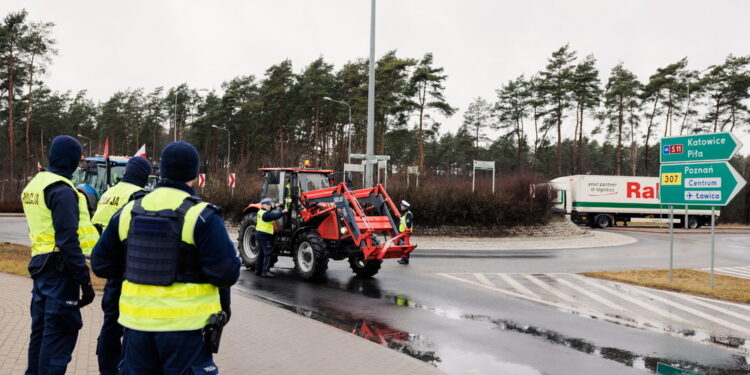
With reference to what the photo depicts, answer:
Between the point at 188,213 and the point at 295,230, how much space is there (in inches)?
343

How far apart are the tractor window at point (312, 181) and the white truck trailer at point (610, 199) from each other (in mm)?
27387

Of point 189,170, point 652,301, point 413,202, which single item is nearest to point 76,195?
point 189,170

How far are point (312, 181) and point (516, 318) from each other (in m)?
6.07

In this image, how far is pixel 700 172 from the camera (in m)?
11.9

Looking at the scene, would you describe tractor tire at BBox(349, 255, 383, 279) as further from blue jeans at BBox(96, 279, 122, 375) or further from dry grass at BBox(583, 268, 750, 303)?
blue jeans at BBox(96, 279, 122, 375)

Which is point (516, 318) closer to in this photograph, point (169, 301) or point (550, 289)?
point (550, 289)

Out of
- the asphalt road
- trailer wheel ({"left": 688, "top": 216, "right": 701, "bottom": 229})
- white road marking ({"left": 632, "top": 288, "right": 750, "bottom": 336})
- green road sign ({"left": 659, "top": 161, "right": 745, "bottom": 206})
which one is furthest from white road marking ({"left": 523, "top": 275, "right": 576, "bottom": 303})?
trailer wheel ({"left": 688, "top": 216, "right": 701, "bottom": 229})

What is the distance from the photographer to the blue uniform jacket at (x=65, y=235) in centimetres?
426

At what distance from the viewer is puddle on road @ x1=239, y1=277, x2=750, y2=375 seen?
6016 millimetres

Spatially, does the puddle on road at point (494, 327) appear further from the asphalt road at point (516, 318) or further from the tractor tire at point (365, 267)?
the tractor tire at point (365, 267)

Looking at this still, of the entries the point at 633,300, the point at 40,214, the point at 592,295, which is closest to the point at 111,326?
the point at 40,214

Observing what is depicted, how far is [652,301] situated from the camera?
10172mm

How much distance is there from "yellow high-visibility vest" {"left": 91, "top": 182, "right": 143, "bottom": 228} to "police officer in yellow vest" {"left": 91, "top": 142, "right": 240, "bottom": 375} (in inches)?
111

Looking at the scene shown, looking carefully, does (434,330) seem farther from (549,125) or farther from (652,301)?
(549,125)
